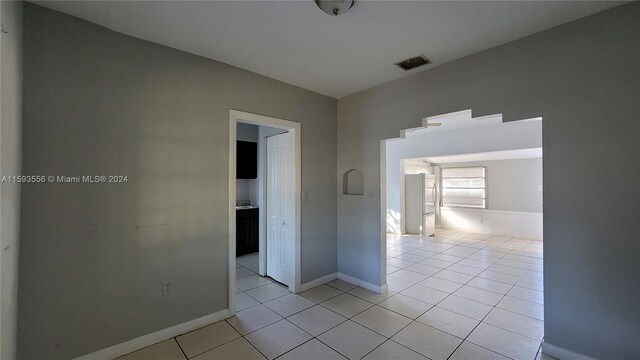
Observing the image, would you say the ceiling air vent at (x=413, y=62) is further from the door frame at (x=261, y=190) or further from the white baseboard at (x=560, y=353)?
the white baseboard at (x=560, y=353)

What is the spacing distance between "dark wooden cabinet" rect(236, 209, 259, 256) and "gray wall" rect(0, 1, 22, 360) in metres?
3.20

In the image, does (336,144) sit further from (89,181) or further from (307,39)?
(89,181)

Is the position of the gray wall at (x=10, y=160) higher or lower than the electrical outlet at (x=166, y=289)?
higher

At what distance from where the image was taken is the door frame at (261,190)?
107 inches

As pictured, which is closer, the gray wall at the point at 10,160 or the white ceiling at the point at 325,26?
the gray wall at the point at 10,160

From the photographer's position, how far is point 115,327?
2.05 metres

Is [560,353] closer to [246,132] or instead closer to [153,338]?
[153,338]

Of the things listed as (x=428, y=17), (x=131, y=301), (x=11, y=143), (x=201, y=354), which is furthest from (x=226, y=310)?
(x=428, y=17)

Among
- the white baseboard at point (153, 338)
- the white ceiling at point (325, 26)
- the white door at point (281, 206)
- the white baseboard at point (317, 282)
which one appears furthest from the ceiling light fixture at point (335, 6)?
the white baseboard at point (317, 282)

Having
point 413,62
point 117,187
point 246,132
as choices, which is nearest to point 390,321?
point 413,62

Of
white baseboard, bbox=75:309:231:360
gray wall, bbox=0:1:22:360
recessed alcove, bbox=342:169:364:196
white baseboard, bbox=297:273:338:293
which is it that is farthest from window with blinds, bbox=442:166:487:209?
gray wall, bbox=0:1:22:360

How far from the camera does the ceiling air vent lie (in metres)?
2.58

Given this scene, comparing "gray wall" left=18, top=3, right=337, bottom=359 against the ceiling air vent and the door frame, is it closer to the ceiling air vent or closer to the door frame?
the door frame

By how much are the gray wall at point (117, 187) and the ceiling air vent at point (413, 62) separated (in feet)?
5.60
